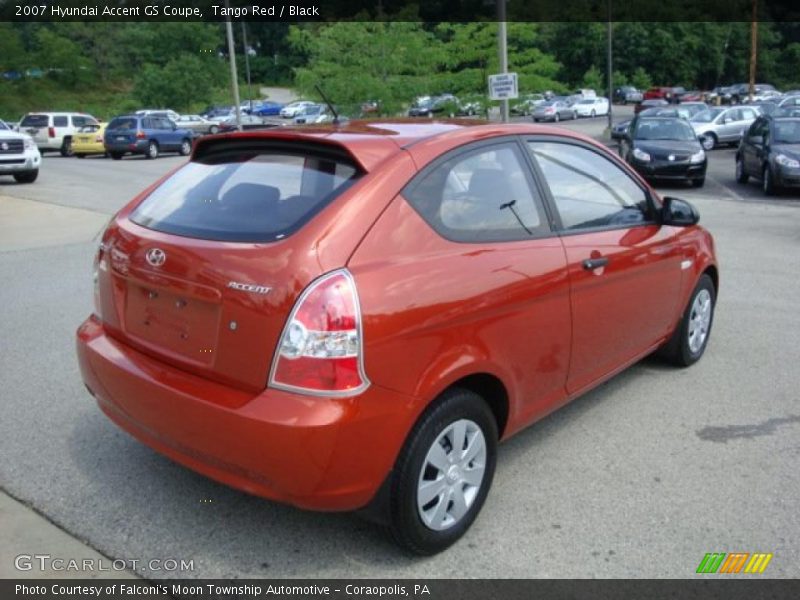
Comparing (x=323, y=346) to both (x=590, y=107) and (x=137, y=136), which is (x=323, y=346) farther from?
(x=590, y=107)

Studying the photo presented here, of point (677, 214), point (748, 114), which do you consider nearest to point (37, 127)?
point (748, 114)

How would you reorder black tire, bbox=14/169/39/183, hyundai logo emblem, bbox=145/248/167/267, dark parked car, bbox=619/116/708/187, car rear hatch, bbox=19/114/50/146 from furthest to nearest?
car rear hatch, bbox=19/114/50/146 < black tire, bbox=14/169/39/183 < dark parked car, bbox=619/116/708/187 < hyundai logo emblem, bbox=145/248/167/267

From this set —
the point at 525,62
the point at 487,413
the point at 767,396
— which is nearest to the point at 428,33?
the point at 525,62

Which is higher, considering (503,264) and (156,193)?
(156,193)

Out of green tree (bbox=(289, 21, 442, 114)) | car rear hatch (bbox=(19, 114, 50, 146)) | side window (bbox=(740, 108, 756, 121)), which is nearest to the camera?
green tree (bbox=(289, 21, 442, 114))

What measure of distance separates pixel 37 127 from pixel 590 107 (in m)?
38.9

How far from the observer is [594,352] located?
12.9ft

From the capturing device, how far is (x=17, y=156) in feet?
61.1

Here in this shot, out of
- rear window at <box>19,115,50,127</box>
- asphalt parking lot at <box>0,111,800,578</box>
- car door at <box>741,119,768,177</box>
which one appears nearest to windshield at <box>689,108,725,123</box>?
car door at <box>741,119,768,177</box>

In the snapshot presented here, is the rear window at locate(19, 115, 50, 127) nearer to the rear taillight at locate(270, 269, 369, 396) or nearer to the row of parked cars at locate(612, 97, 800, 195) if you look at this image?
the row of parked cars at locate(612, 97, 800, 195)

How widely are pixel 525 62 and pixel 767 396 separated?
17.1 metres

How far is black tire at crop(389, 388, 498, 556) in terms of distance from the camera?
9.46 feet

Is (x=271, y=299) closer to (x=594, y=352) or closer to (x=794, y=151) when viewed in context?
(x=594, y=352)

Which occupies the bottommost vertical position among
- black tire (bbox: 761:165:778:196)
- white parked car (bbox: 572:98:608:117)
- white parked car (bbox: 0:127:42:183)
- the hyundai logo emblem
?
white parked car (bbox: 572:98:608:117)
